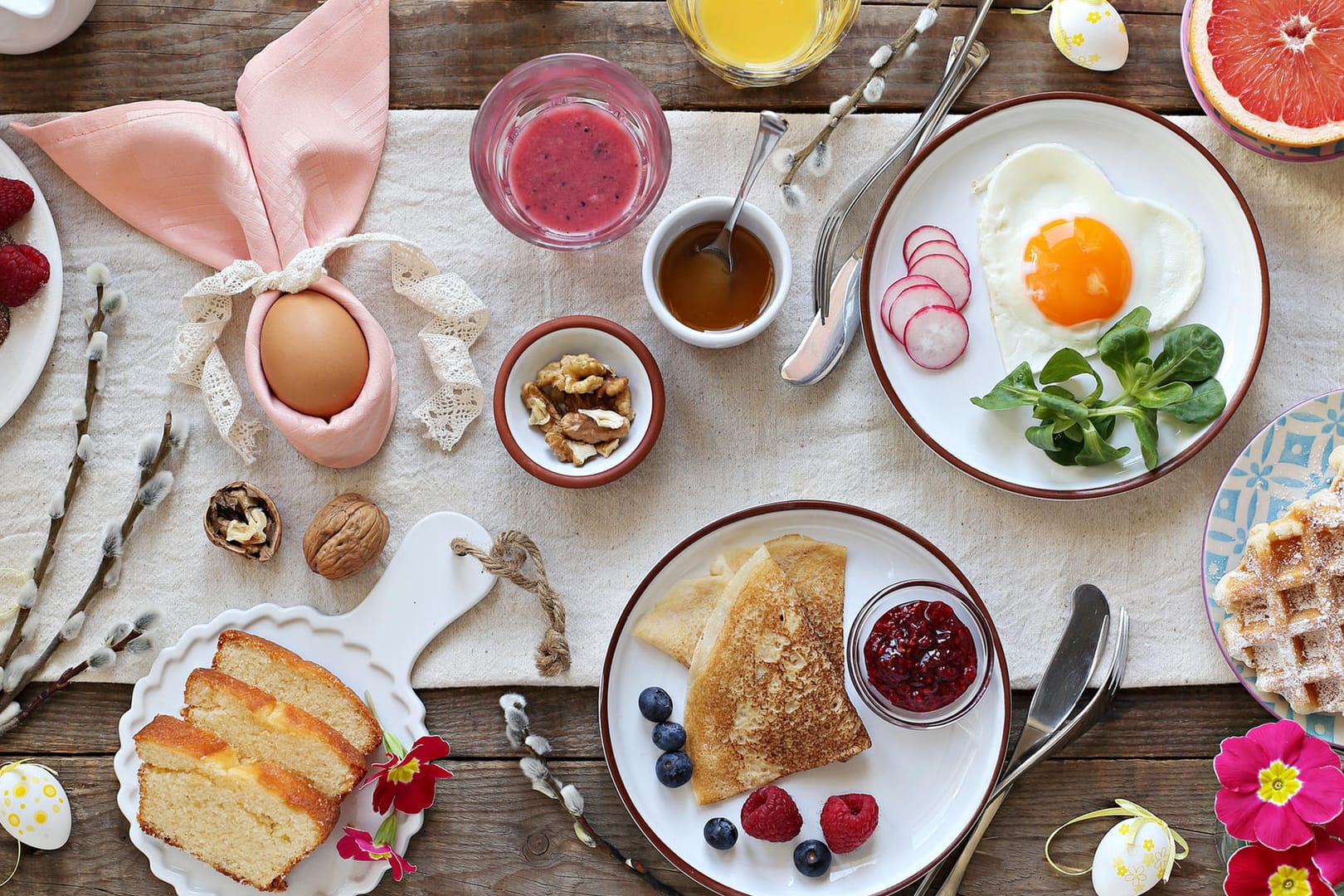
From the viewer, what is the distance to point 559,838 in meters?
2.18

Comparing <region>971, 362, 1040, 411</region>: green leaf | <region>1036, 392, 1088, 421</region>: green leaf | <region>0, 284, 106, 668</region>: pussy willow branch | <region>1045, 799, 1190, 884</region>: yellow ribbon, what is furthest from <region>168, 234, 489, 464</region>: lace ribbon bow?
<region>1045, 799, 1190, 884</region>: yellow ribbon

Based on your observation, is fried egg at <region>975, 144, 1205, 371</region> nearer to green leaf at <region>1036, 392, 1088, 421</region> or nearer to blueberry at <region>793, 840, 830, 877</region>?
green leaf at <region>1036, 392, 1088, 421</region>

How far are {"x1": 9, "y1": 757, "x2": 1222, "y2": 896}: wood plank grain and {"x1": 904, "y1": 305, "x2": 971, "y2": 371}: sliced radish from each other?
3.15 ft

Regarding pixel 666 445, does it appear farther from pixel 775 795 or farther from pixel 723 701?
pixel 775 795

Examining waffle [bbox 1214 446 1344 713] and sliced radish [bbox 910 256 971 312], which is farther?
sliced radish [bbox 910 256 971 312]

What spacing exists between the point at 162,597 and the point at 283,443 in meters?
0.45

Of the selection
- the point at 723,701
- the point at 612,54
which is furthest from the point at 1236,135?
the point at 723,701

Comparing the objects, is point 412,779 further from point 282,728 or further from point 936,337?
point 936,337

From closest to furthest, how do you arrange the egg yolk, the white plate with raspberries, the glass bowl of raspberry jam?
the glass bowl of raspberry jam → the egg yolk → the white plate with raspberries

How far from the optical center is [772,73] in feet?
6.98

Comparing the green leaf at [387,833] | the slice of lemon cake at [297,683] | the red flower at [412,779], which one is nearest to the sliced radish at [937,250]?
the red flower at [412,779]

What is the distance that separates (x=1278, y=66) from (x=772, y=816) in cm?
193

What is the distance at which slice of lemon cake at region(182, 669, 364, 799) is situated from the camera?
2047mm

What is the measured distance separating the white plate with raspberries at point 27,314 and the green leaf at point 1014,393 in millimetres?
2071
